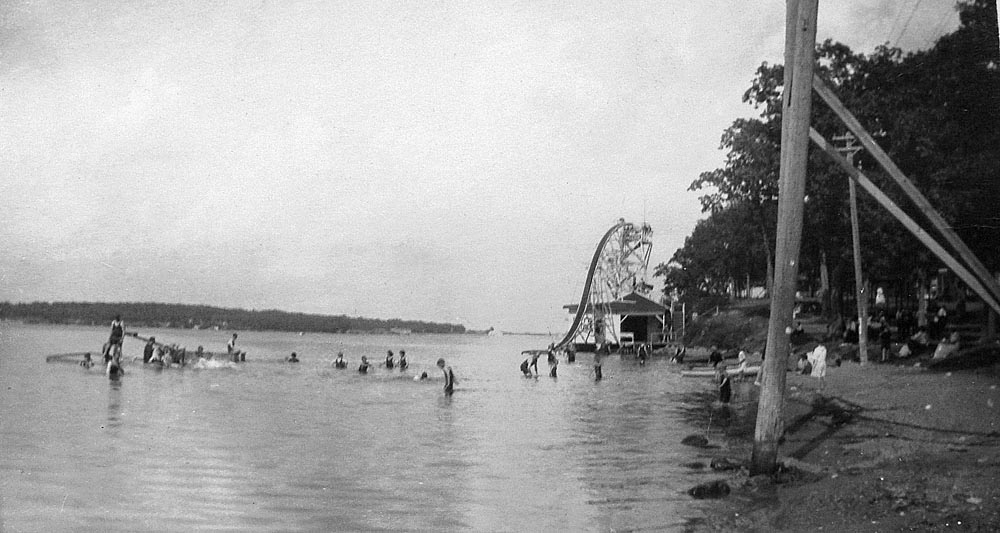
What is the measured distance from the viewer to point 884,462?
940cm

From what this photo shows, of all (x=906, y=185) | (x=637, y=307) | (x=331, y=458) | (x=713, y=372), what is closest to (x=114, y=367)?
(x=331, y=458)

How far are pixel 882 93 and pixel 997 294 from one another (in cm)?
442

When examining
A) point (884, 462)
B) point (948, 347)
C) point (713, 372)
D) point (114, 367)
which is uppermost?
point (948, 347)

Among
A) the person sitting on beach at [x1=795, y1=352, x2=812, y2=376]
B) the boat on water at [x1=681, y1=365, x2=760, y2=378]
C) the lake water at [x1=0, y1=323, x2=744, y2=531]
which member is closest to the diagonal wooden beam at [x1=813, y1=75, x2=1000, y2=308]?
the lake water at [x1=0, y1=323, x2=744, y2=531]

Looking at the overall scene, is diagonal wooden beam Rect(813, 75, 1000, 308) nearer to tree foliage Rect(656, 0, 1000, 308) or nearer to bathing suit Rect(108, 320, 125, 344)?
tree foliage Rect(656, 0, 1000, 308)

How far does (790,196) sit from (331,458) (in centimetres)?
813

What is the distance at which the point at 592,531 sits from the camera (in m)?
8.28

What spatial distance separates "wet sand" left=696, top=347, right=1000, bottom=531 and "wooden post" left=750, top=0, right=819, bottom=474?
1.01 meters

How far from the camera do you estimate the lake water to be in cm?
864

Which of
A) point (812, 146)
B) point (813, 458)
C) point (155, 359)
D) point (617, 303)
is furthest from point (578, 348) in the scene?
point (813, 458)

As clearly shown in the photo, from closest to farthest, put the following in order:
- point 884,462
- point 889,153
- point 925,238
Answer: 1. point 925,238
2. point 884,462
3. point 889,153

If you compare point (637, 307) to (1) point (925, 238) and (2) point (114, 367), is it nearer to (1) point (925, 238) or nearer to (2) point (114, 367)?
(2) point (114, 367)

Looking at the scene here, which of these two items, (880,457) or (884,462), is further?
(880,457)

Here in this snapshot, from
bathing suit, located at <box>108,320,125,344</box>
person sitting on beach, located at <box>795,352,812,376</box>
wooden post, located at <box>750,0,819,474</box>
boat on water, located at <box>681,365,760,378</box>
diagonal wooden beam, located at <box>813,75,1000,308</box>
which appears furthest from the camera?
boat on water, located at <box>681,365,760,378</box>
